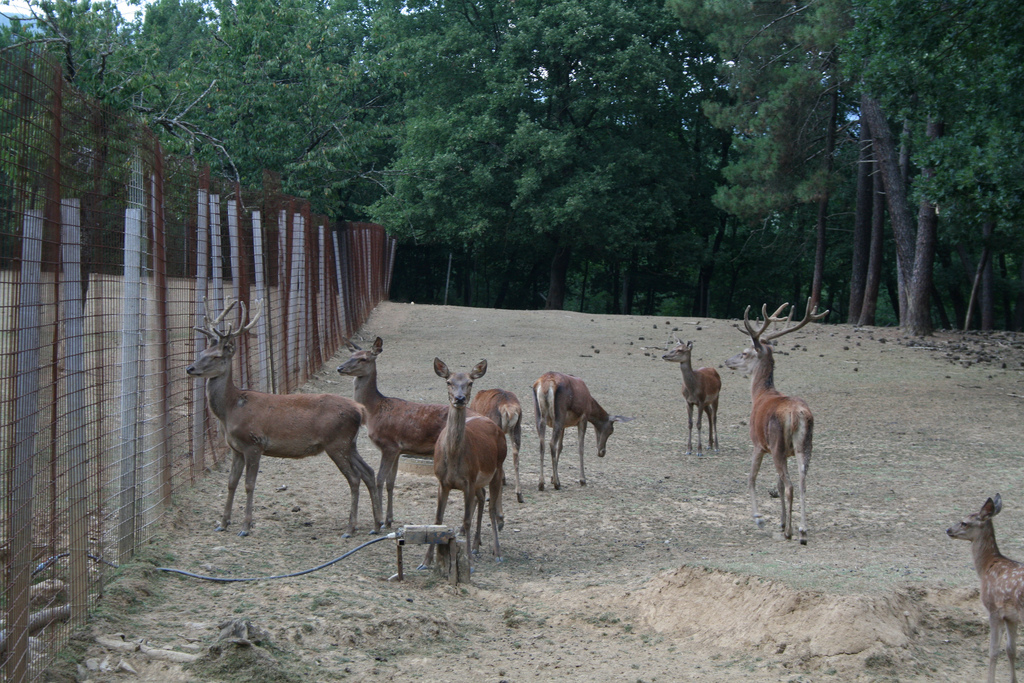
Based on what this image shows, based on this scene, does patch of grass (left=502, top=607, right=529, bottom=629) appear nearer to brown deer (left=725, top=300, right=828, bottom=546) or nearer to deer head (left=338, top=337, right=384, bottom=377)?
brown deer (left=725, top=300, right=828, bottom=546)

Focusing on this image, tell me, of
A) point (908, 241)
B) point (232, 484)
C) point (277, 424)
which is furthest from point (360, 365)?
point (908, 241)

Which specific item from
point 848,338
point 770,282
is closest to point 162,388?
point 848,338

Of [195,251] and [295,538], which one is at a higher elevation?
[195,251]

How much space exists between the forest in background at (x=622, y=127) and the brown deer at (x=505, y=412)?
22.8 ft

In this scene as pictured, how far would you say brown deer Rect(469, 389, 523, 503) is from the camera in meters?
8.34

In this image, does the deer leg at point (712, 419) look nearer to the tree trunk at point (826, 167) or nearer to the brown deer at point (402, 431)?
the brown deer at point (402, 431)

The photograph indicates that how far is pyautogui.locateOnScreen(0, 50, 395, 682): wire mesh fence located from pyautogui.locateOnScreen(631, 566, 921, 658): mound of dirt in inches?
121

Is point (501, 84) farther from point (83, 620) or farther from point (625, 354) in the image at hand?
point (83, 620)

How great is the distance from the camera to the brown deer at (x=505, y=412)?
8.34 meters

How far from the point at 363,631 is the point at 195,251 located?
431 centimetres

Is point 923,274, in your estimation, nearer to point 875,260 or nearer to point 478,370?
point 875,260

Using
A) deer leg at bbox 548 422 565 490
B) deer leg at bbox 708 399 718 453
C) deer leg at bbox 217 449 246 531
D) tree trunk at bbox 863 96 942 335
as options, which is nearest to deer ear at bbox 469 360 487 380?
deer leg at bbox 217 449 246 531

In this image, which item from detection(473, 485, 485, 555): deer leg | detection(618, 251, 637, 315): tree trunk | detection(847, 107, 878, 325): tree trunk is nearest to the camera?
detection(473, 485, 485, 555): deer leg

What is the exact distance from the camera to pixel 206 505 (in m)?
7.04
